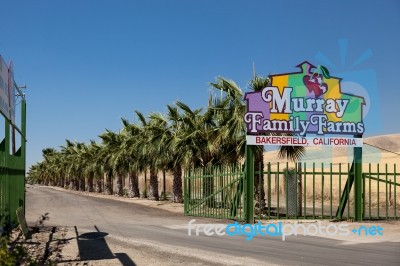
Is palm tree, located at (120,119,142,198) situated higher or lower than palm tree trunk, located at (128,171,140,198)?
higher

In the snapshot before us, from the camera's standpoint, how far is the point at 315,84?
20.3m

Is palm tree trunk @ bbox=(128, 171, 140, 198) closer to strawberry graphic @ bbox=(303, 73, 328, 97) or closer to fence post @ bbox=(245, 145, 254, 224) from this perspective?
fence post @ bbox=(245, 145, 254, 224)

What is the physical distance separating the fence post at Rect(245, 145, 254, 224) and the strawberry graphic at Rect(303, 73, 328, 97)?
3.63 metres

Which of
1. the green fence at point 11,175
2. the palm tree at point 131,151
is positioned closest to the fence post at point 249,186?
the green fence at point 11,175

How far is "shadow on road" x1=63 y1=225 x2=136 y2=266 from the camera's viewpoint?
10.4 meters

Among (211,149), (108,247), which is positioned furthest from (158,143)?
(108,247)

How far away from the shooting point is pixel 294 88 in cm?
2002

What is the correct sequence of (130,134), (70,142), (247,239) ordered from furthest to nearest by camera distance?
(70,142), (130,134), (247,239)

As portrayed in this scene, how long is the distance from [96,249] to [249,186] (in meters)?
8.53

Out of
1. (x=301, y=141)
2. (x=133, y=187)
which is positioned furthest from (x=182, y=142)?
(x=133, y=187)

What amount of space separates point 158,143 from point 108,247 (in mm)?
21532

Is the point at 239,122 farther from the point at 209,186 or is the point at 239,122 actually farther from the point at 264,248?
the point at 264,248

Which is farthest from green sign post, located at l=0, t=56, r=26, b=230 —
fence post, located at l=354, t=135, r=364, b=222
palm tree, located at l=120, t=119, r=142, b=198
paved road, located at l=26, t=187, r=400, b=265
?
palm tree, located at l=120, t=119, r=142, b=198

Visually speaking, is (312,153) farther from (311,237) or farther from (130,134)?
(311,237)
